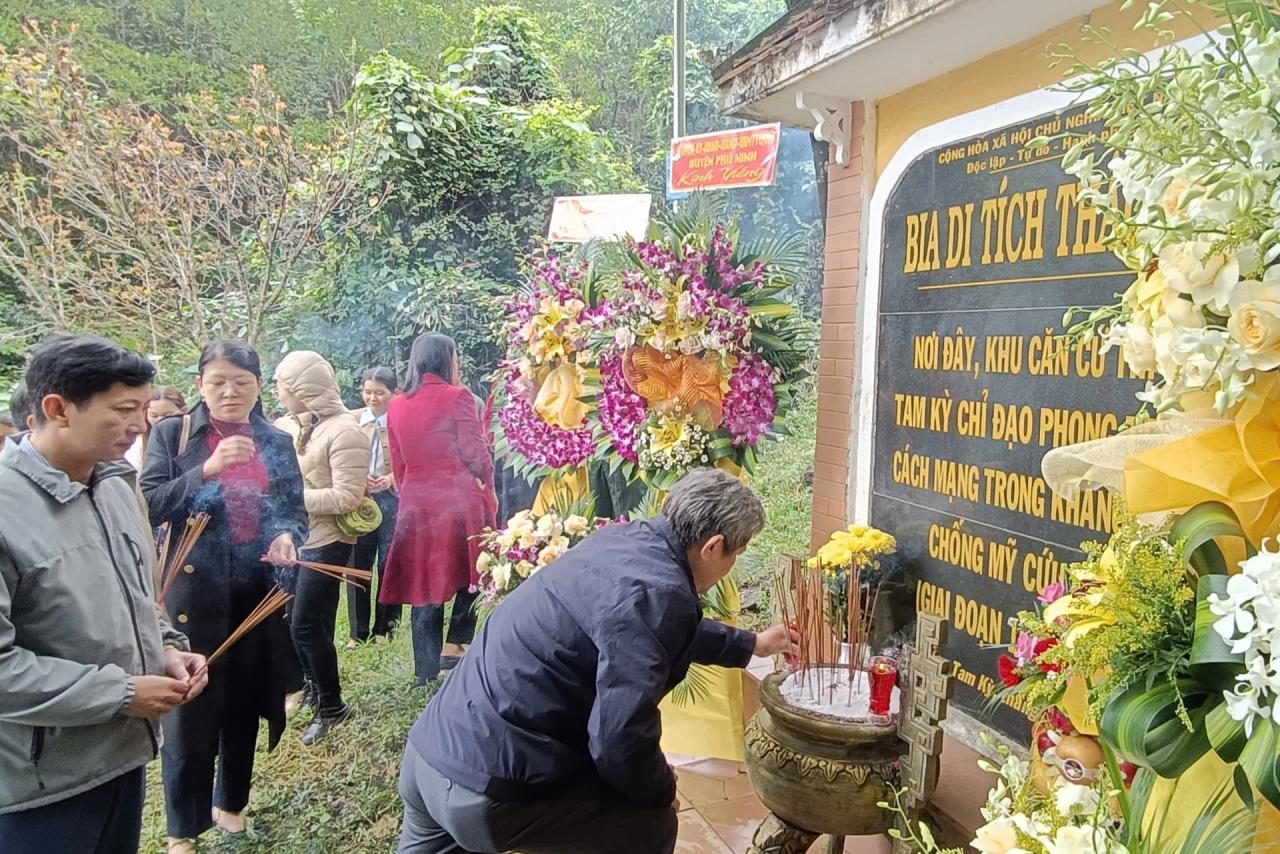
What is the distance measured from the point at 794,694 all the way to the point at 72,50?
2.98m

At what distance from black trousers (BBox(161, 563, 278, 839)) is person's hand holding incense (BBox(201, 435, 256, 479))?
0.32 m

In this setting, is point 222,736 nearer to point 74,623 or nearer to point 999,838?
point 74,623

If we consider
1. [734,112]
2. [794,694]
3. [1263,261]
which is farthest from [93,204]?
[1263,261]

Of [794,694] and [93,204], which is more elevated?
[93,204]

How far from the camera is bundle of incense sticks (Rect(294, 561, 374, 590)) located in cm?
290

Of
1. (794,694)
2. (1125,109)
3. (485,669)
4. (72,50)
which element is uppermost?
(72,50)

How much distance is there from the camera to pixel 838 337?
325cm

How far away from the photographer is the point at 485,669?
1932 millimetres

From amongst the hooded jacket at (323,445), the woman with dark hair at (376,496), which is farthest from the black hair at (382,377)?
the hooded jacket at (323,445)

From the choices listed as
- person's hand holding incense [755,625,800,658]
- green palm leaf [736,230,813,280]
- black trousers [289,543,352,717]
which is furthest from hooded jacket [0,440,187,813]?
green palm leaf [736,230,813,280]

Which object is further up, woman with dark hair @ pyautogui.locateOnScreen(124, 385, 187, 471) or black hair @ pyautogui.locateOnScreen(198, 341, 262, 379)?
black hair @ pyautogui.locateOnScreen(198, 341, 262, 379)

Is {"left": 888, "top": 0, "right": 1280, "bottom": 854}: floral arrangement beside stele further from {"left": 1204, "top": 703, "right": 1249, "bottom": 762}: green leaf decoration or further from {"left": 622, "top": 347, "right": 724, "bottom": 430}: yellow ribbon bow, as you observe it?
{"left": 622, "top": 347, "right": 724, "bottom": 430}: yellow ribbon bow

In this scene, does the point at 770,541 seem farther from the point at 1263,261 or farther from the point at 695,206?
the point at 1263,261

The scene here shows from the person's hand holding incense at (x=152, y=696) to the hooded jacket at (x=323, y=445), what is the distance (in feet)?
3.66
